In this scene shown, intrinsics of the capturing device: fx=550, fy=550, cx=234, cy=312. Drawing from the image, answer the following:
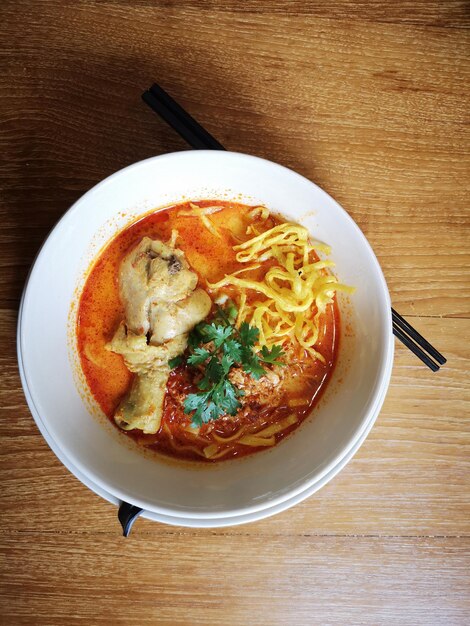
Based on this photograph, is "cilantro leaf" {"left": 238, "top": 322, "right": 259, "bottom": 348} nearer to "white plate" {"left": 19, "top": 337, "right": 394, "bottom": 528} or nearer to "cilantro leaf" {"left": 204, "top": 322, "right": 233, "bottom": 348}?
"cilantro leaf" {"left": 204, "top": 322, "right": 233, "bottom": 348}

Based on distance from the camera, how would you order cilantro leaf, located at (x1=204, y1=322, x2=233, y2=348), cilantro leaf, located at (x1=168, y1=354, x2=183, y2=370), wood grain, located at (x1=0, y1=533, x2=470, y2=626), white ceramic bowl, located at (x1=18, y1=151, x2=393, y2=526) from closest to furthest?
white ceramic bowl, located at (x1=18, y1=151, x2=393, y2=526)
cilantro leaf, located at (x1=204, y1=322, x2=233, y2=348)
cilantro leaf, located at (x1=168, y1=354, x2=183, y2=370)
wood grain, located at (x1=0, y1=533, x2=470, y2=626)

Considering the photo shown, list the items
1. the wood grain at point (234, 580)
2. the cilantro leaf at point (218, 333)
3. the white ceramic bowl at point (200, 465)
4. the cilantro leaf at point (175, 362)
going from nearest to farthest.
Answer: the white ceramic bowl at point (200, 465), the cilantro leaf at point (218, 333), the cilantro leaf at point (175, 362), the wood grain at point (234, 580)

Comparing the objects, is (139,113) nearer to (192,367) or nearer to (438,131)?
(192,367)

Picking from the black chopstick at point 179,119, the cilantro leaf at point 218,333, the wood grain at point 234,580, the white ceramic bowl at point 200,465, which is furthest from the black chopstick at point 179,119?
the wood grain at point 234,580

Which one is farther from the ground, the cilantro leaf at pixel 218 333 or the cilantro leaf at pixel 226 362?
the cilantro leaf at pixel 218 333

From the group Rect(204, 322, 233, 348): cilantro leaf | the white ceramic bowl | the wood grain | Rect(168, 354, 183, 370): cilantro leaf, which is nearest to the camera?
the white ceramic bowl

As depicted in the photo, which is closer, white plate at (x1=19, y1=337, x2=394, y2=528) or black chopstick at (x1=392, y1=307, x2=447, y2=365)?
white plate at (x1=19, y1=337, x2=394, y2=528)

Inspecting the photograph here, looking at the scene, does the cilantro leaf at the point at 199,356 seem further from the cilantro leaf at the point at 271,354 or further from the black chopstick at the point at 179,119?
the black chopstick at the point at 179,119

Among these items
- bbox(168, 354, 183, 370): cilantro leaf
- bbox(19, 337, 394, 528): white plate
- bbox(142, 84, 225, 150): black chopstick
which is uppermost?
bbox(142, 84, 225, 150): black chopstick

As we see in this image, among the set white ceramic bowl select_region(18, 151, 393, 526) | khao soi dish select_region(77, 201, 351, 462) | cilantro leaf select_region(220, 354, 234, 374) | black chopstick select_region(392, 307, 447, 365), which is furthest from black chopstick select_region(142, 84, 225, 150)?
black chopstick select_region(392, 307, 447, 365)
